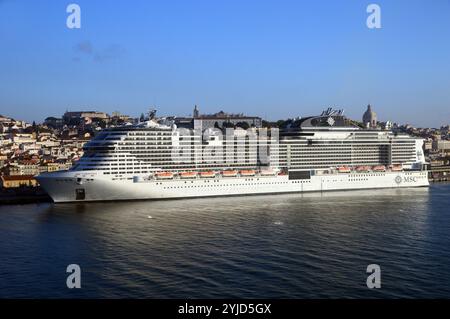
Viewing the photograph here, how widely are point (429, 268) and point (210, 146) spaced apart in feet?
69.7

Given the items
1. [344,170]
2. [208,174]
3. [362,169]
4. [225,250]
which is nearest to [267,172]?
[208,174]

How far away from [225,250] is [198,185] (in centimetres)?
1535

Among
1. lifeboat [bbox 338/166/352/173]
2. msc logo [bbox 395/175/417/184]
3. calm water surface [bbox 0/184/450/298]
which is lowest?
calm water surface [bbox 0/184/450/298]

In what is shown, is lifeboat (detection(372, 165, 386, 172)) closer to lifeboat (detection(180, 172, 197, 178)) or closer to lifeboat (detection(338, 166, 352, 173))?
lifeboat (detection(338, 166, 352, 173))

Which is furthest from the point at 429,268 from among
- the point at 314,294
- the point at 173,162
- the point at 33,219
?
the point at 173,162

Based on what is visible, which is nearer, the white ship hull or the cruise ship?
the white ship hull

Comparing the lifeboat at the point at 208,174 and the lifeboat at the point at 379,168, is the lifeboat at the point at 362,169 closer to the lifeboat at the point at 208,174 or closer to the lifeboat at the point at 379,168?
the lifeboat at the point at 379,168

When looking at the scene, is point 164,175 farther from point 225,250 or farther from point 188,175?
point 225,250

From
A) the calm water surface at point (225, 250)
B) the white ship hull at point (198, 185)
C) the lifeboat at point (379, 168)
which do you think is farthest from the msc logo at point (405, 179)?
the calm water surface at point (225, 250)

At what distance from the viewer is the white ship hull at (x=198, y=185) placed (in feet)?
93.2

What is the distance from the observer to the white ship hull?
1118 inches

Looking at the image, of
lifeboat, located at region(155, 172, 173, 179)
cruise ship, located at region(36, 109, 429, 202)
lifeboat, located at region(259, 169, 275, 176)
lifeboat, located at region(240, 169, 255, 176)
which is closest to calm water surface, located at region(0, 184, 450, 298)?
cruise ship, located at region(36, 109, 429, 202)

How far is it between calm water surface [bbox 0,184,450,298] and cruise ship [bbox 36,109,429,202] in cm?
203
